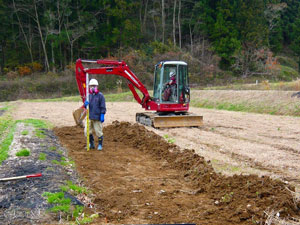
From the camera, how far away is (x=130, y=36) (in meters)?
44.9

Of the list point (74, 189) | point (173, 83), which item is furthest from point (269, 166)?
point (173, 83)

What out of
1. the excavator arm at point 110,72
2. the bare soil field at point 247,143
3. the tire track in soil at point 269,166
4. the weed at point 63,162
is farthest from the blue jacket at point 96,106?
the tire track in soil at point 269,166

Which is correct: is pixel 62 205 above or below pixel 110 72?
below

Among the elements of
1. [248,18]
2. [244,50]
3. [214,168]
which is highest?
[248,18]

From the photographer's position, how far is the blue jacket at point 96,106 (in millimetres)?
10297

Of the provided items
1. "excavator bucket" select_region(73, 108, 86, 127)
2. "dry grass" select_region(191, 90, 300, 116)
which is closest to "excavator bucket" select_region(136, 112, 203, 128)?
"excavator bucket" select_region(73, 108, 86, 127)

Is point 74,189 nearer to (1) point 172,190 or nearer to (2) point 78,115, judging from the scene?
(1) point 172,190

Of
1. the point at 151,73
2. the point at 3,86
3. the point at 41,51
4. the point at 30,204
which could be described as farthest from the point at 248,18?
the point at 30,204

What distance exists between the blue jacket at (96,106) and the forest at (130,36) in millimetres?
32100

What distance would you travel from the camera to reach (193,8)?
48.3 m

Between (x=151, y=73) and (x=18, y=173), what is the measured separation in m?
35.3

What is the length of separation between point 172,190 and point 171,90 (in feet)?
29.4

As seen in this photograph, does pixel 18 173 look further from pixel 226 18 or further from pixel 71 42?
pixel 226 18

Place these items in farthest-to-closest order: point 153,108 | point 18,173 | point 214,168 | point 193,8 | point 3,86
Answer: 1. point 193,8
2. point 3,86
3. point 153,108
4. point 214,168
5. point 18,173
